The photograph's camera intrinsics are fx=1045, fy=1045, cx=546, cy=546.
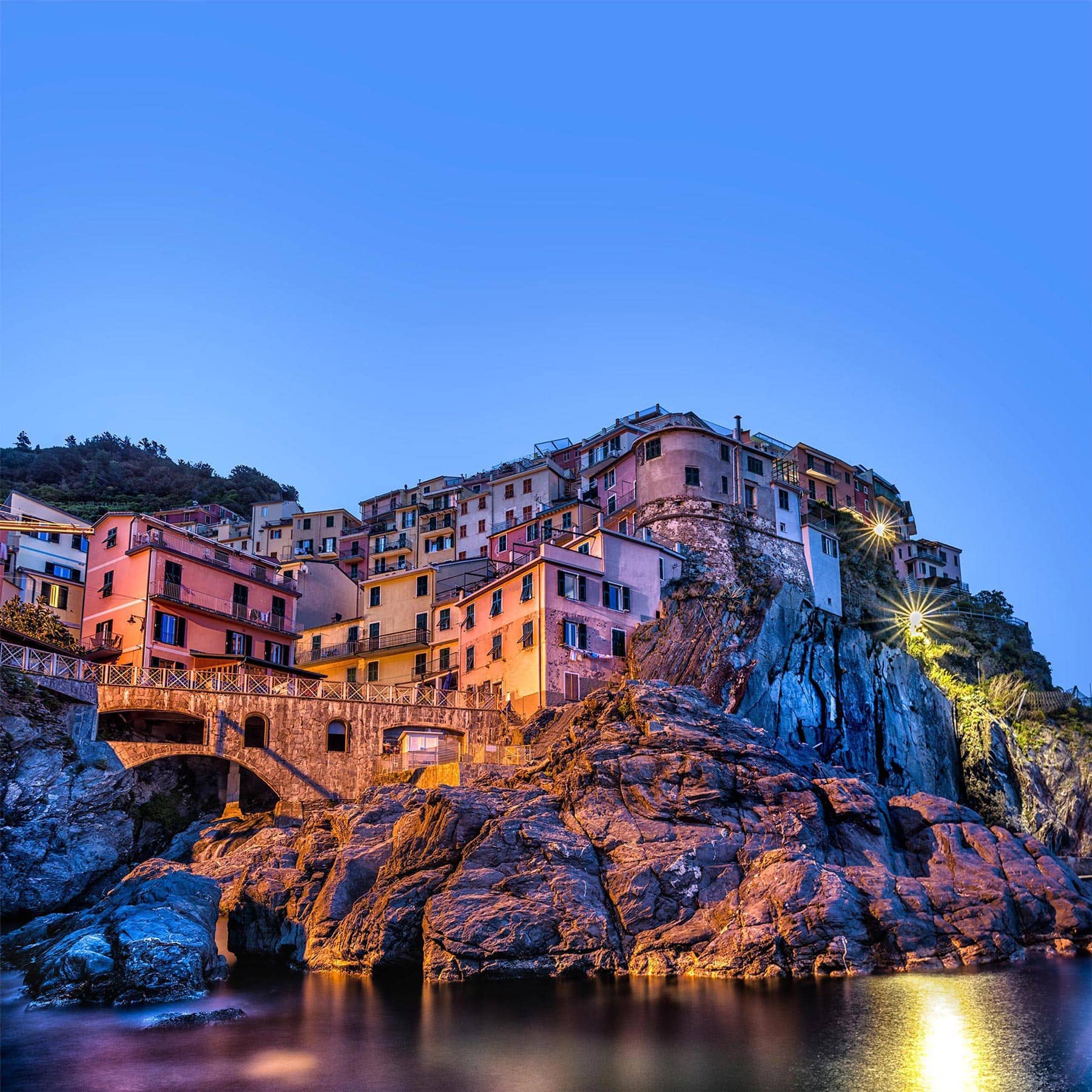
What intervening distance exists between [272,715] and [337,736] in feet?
11.6

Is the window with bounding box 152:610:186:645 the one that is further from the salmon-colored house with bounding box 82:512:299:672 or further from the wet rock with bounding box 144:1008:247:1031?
the wet rock with bounding box 144:1008:247:1031

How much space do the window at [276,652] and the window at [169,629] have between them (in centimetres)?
731

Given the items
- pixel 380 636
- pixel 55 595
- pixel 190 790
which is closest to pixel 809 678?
pixel 380 636

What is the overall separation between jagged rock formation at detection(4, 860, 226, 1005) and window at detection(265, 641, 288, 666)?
107 ft

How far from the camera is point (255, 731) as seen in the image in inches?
2120

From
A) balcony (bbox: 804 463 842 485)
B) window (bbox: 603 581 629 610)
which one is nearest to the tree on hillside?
window (bbox: 603 581 629 610)

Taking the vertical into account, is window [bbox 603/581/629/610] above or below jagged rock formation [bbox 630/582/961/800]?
above

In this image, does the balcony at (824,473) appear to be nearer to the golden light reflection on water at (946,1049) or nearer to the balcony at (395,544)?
the balcony at (395,544)

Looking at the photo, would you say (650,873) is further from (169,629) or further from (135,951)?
(169,629)

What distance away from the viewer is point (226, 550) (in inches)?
2672

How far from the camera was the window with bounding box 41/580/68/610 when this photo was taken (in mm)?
69875

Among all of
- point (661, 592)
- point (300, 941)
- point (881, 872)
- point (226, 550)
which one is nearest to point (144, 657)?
point (226, 550)

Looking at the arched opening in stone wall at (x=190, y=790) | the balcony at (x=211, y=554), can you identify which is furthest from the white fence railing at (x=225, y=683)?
the balcony at (x=211, y=554)

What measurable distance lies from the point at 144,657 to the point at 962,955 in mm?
43854
